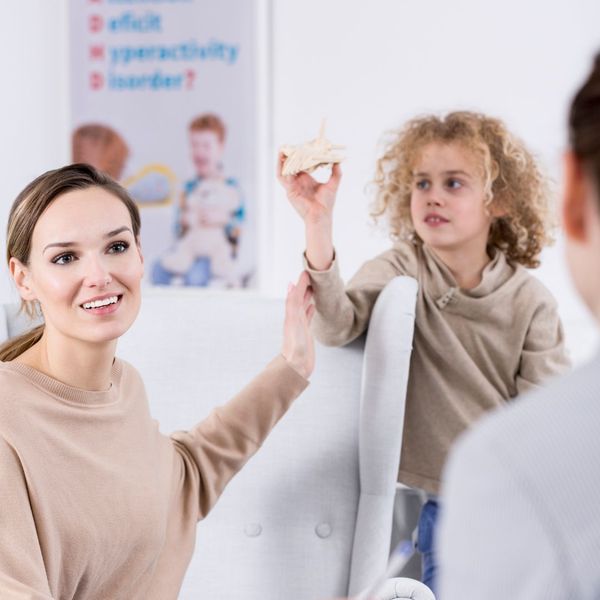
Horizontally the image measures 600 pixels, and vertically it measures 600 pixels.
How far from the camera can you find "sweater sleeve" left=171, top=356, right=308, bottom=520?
1.70m

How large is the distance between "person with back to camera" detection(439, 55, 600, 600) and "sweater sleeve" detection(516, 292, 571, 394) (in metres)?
1.26

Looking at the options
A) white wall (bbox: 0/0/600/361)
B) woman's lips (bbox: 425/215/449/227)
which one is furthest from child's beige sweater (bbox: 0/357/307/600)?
white wall (bbox: 0/0/600/361)

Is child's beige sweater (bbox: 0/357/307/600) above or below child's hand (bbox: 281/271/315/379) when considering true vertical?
below

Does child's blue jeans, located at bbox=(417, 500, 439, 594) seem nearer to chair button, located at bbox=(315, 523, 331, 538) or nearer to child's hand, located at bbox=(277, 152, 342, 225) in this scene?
chair button, located at bbox=(315, 523, 331, 538)

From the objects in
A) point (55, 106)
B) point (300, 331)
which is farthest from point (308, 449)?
point (55, 106)

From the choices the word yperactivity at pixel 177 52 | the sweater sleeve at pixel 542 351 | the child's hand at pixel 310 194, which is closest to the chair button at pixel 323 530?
the sweater sleeve at pixel 542 351

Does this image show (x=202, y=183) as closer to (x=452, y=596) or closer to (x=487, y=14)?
(x=487, y=14)

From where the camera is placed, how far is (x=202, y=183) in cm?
377

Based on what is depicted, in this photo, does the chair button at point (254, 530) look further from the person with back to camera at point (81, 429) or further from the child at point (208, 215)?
the child at point (208, 215)

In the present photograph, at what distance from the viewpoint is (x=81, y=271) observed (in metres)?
1.45

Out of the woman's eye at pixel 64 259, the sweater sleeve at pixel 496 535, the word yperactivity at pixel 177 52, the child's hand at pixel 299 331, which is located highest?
the word yperactivity at pixel 177 52

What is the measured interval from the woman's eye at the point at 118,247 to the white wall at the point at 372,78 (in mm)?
1951

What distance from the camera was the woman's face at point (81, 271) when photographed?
56.8 inches

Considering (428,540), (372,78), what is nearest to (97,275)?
(428,540)
